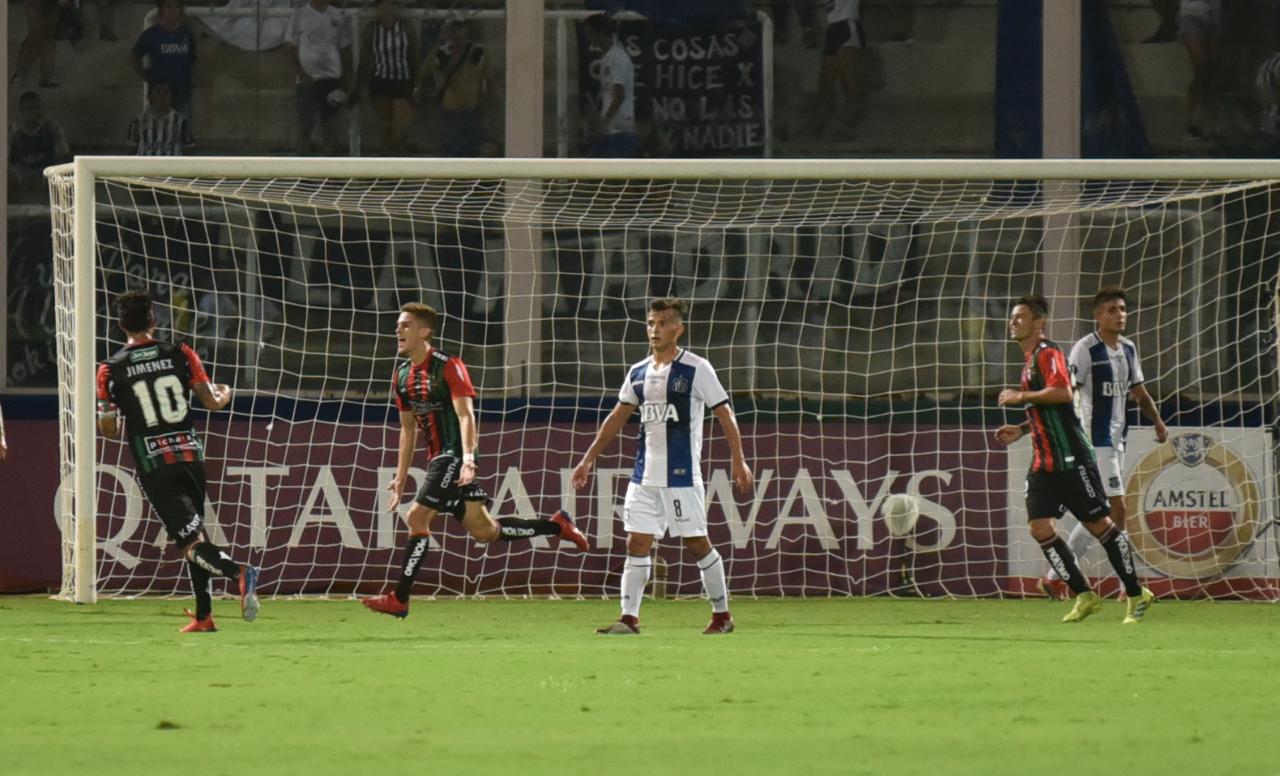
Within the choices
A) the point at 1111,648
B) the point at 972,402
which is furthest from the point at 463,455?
the point at 972,402

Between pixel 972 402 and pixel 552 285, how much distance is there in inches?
125

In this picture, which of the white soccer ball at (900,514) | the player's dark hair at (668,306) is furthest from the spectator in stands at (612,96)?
the player's dark hair at (668,306)

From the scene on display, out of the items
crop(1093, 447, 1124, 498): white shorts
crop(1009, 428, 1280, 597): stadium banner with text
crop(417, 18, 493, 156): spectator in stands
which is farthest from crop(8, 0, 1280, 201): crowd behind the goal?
crop(1093, 447, 1124, 498): white shorts

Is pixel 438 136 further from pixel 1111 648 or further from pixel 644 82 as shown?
pixel 1111 648

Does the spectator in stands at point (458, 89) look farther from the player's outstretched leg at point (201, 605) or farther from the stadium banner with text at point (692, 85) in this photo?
the player's outstretched leg at point (201, 605)

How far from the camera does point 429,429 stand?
36.9 feet

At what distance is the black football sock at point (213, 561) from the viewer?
10211mm

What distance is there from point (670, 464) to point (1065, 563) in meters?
2.38


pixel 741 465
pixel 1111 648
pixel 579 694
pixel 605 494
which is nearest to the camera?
pixel 579 694

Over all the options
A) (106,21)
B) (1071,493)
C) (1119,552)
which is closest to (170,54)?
(106,21)

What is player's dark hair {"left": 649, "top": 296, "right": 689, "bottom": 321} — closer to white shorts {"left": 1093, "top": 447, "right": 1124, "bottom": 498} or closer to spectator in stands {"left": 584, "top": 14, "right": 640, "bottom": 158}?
white shorts {"left": 1093, "top": 447, "right": 1124, "bottom": 498}

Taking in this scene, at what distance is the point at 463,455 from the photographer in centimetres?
1098

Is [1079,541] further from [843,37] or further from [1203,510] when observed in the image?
[843,37]

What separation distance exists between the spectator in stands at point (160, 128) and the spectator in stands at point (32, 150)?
53cm
